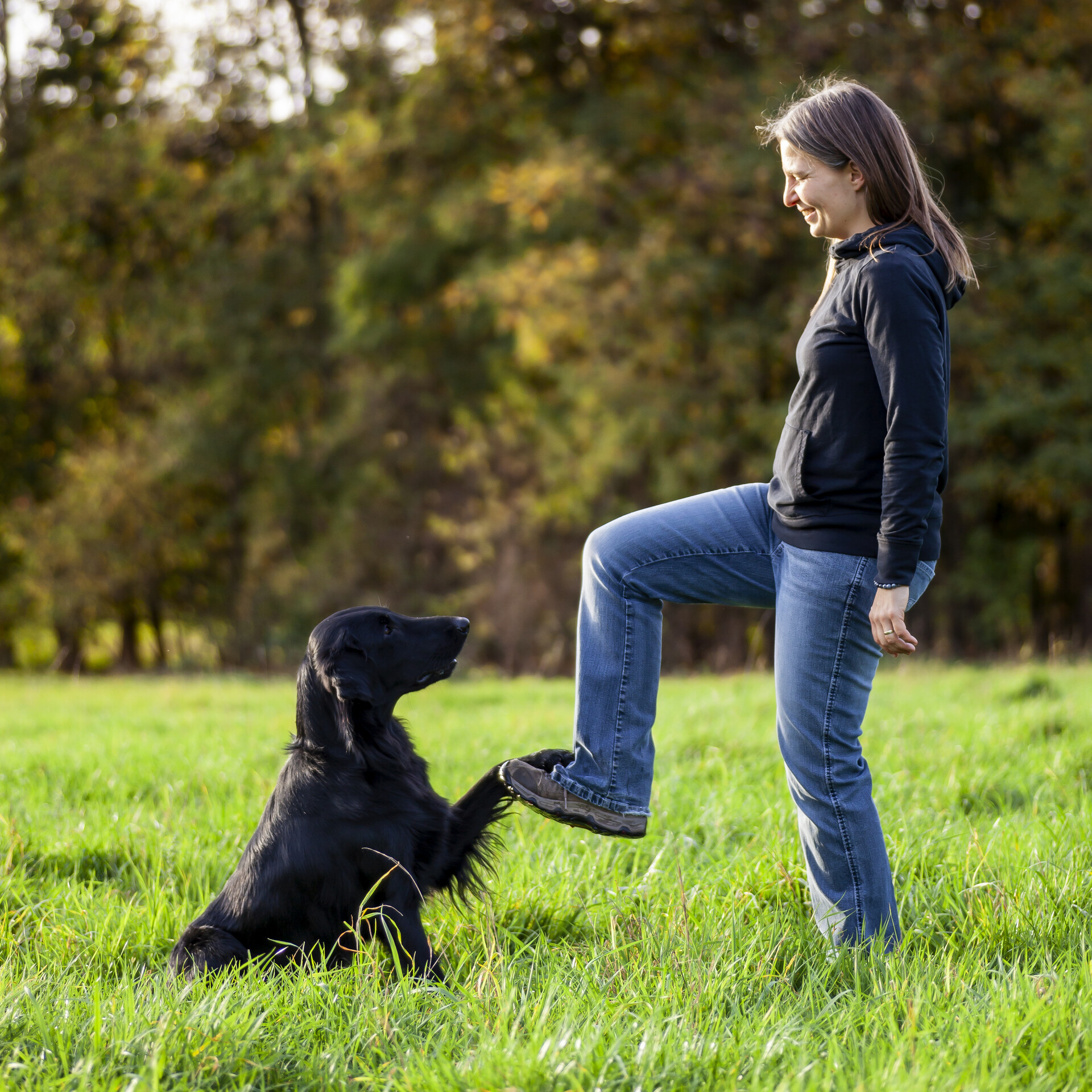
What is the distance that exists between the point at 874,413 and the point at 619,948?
4.33 ft

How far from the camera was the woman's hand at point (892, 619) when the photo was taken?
2.14m

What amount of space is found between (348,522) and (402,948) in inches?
550

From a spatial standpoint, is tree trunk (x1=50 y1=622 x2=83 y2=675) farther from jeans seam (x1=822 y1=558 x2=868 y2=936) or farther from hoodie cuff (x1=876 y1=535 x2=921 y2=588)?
hoodie cuff (x1=876 y1=535 x2=921 y2=588)

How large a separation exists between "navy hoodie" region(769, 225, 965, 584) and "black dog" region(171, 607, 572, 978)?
88 cm

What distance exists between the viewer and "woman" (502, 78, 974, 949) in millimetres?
2150

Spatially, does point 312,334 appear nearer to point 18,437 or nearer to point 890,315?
point 18,437

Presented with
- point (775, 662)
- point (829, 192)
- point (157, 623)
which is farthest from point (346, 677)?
point (157, 623)

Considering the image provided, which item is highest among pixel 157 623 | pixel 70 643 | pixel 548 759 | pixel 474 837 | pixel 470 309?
pixel 470 309

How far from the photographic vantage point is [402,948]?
93.9 inches

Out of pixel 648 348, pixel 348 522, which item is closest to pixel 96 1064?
pixel 648 348

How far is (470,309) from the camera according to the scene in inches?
558

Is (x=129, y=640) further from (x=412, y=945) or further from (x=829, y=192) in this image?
(x=829, y=192)

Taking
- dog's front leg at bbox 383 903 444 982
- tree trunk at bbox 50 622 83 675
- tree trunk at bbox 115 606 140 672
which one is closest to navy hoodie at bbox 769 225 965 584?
dog's front leg at bbox 383 903 444 982

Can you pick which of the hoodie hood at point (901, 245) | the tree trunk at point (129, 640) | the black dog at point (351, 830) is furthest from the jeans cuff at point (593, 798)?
the tree trunk at point (129, 640)
